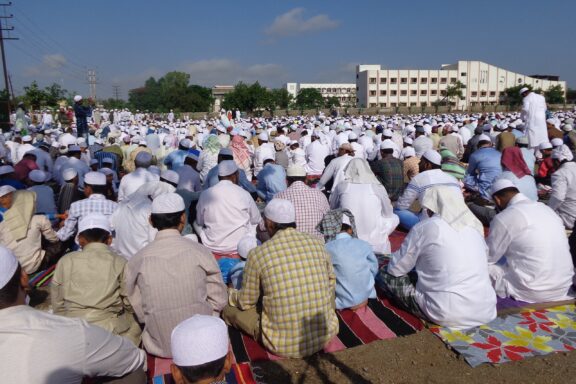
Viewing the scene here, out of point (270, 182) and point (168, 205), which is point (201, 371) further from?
point (270, 182)

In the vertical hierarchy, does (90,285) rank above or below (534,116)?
below

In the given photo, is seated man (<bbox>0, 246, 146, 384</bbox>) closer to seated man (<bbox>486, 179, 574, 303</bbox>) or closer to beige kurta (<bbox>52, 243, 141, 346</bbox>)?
beige kurta (<bbox>52, 243, 141, 346</bbox>)

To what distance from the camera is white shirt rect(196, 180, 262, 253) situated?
3.93 meters

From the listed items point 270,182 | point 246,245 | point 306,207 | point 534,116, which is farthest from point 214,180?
point 534,116

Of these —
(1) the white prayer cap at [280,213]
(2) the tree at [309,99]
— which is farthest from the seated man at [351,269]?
(2) the tree at [309,99]

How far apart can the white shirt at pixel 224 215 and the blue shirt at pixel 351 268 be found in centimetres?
109

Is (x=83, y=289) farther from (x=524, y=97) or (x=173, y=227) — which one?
(x=524, y=97)

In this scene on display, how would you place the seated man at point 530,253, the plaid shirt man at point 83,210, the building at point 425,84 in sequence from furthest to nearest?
the building at point 425,84
the plaid shirt man at point 83,210
the seated man at point 530,253

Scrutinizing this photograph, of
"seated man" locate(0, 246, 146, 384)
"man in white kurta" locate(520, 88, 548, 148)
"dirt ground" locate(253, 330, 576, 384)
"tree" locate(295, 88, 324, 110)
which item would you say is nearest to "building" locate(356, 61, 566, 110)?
"tree" locate(295, 88, 324, 110)

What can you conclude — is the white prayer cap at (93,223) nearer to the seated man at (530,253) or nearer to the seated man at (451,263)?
the seated man at (451,263)

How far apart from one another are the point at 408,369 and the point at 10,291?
211 centimetres

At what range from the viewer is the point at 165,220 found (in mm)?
2561

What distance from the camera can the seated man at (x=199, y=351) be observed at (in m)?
1.43

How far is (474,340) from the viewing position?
9.23 ft
